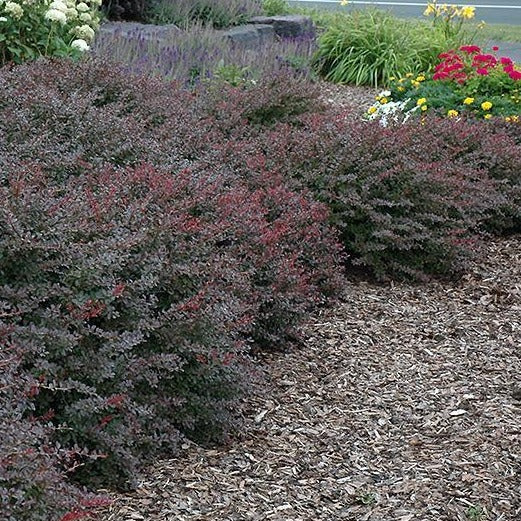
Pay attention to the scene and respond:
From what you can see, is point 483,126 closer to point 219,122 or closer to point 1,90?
point 219,122

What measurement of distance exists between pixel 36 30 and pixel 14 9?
0.38 meters

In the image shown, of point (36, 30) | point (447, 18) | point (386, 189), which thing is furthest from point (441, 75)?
point (36, 30)

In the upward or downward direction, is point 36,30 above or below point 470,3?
above

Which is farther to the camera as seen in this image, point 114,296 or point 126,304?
point 126,304

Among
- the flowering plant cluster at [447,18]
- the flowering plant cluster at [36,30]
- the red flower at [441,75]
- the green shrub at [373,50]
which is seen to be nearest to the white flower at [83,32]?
the flowering plant cluster at [36,30]

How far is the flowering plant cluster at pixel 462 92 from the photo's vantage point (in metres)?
8.07

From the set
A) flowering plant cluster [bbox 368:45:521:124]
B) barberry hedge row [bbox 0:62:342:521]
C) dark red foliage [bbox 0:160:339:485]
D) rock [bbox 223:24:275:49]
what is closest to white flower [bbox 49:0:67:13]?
barberry hedge row [bbox 0:62:342:521]

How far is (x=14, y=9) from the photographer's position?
278 inches

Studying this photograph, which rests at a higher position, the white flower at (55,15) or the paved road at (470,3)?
the white flower at (55,15)

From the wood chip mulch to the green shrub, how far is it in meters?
6.10

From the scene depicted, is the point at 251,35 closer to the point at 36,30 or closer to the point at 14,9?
the point at 36,30

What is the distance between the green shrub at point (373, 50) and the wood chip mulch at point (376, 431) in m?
6.10

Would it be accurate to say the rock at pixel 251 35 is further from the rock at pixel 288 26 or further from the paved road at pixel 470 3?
the paved road at pixel 470 3

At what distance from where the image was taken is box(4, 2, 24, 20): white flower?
277 inches
